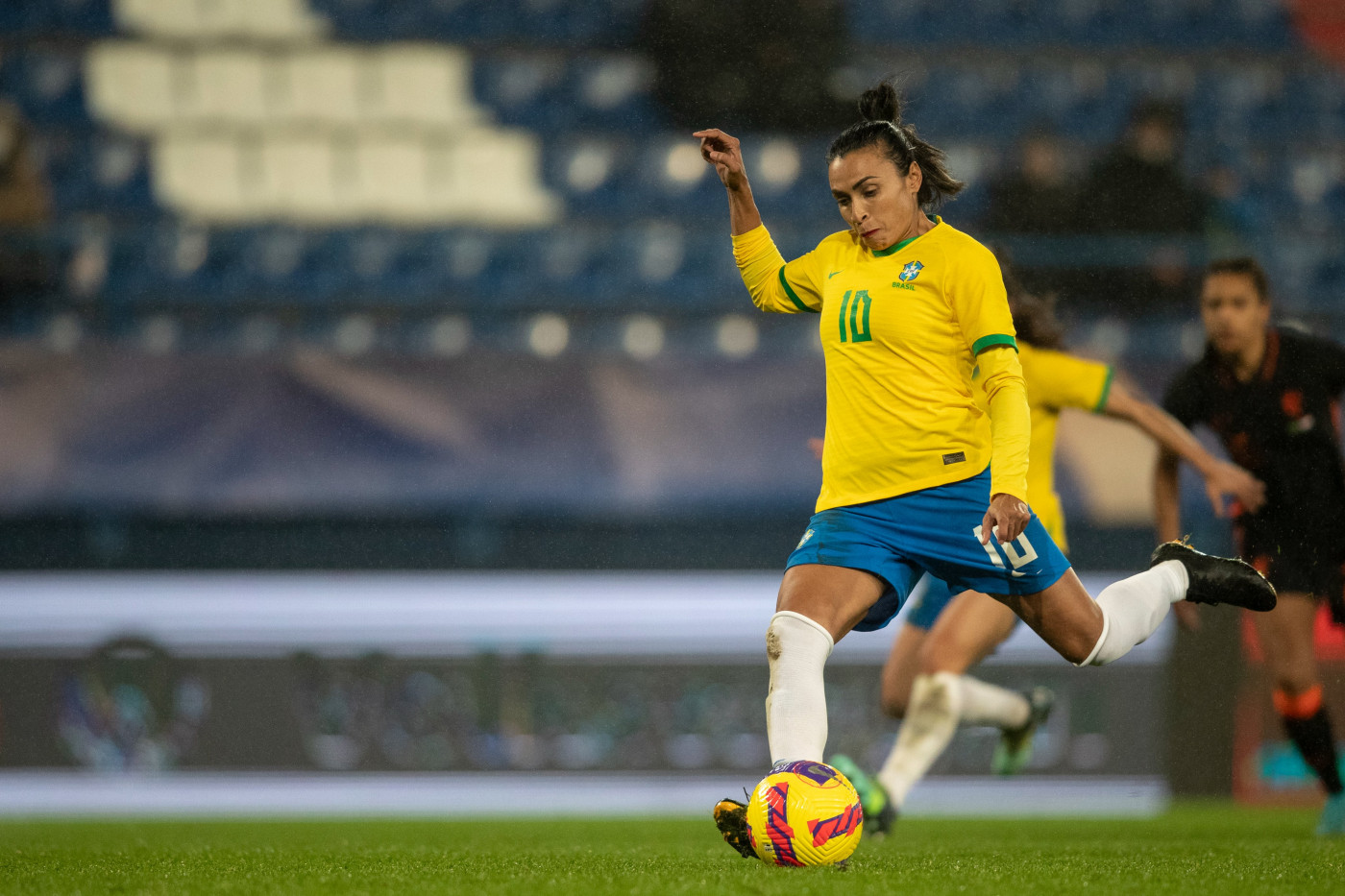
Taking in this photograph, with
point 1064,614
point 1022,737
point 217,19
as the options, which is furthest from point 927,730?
point 217,19

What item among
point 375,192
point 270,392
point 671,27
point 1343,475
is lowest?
point 1343,475

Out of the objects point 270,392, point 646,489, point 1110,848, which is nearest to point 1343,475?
point 1110,848

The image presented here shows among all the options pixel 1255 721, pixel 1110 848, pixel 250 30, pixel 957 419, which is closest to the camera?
pixel 957 419

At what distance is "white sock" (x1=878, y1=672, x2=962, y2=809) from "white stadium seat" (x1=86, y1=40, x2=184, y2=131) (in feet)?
29.1

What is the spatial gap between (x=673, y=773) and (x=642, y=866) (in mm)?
3839

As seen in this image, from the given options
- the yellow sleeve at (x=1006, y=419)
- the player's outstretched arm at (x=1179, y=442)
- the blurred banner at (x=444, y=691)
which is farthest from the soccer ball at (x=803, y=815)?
the blurred banner at (x=444, y=691)

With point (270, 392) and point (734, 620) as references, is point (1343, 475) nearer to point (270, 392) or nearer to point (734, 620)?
point (734, 620)

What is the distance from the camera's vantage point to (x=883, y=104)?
3.61 metres

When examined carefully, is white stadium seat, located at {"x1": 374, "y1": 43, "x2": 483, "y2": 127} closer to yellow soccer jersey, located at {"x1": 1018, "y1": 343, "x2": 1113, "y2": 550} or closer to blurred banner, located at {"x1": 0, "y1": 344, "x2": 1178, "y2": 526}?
blurred banner, located at {"x1": 0, "y1": 344, "x2": 1178, "y2": 526}

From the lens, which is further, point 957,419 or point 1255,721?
point 1255,721

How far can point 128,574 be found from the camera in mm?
8211

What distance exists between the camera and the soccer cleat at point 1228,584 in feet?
12.7

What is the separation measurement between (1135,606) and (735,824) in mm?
1145

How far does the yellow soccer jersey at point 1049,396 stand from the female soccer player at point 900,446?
3.74 ft
